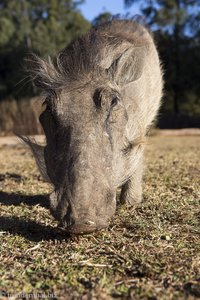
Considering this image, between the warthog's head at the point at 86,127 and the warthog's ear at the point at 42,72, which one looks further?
the warthog's ear at the point at 42,72

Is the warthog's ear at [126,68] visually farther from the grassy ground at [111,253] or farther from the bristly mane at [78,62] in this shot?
the grassy ground at [111,253]

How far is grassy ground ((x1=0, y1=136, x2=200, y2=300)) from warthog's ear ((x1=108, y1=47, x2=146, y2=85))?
Result: 92 centimetres

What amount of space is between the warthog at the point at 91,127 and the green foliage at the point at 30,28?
1859 centimetres

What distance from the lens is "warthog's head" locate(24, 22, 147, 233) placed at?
2.44 meters

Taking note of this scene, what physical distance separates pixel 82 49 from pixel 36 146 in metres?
0.77

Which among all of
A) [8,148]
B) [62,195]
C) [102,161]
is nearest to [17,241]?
[62,195]

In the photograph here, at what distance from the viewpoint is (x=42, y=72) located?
3180 millimetres

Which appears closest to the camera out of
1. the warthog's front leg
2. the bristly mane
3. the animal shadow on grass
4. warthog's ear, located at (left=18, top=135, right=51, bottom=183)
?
the animal shadow on grass

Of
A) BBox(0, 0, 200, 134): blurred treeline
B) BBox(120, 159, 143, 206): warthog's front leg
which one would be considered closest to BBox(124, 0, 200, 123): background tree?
BBox(0, 0, 200, 134): blurred treeline

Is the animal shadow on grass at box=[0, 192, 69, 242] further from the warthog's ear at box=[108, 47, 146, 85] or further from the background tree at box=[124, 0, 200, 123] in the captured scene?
the background tree at box=[124, 0, 200, 123]

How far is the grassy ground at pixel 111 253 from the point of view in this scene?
1982 millimetres

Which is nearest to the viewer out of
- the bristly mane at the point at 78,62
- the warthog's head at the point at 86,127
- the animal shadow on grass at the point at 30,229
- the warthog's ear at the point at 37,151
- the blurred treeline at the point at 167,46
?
the warthog's head at the point at 86,127

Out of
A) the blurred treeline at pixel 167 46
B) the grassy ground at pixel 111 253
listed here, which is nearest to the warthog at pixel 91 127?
the grassy ground at pixel 111 253

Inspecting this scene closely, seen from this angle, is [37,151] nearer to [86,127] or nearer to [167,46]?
[86,127]
